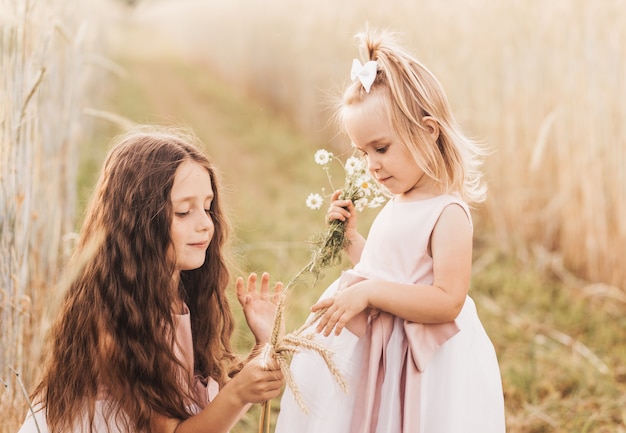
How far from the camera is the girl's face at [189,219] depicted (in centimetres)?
172

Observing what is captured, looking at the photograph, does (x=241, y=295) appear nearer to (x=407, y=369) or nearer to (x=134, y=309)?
(x=134, y=309)

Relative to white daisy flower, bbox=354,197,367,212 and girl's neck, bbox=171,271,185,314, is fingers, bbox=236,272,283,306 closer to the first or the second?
girl's neck, bbox=171,271,185,314

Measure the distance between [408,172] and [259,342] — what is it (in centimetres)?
55

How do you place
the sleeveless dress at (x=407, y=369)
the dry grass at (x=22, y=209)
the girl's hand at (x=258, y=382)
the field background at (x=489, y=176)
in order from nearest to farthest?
the girl's hand at (x=258, y=382) < the sleeveless dress at (x=407, y=369) < the dry grass at (x=22, y=209) < the field background at (x=489, y=176)

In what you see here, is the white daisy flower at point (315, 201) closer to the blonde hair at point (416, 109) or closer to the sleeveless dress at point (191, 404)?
the blonde hair at point (416, 109)

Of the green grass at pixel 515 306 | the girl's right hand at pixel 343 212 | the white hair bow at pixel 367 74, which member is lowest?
the green grass at pixel 515 306

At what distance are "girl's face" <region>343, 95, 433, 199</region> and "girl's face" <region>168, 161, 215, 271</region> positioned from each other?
0.39 metres

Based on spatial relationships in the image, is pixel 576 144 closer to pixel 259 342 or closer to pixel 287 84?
pixel 259 342

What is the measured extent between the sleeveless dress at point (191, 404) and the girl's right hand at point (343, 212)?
1.49 feet

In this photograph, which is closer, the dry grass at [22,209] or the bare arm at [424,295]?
the bare arm at [424,295]

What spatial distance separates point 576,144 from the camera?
13.7 ft

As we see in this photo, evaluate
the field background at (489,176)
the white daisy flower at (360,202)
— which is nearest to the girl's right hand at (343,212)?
the white daisy flower at (360,202)

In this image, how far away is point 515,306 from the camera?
13.6 ft

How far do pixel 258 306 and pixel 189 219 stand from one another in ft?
0.98
